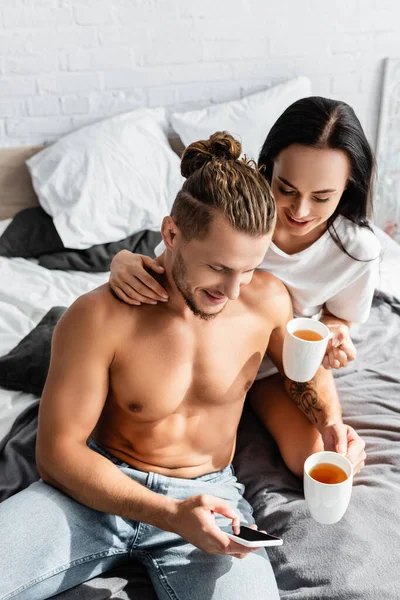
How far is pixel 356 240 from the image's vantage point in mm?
1606

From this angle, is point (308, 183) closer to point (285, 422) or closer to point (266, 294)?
point (266, 294)

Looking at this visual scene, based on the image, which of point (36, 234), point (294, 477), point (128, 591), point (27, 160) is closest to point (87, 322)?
point (128, 591)

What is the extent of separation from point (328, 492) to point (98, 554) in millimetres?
440

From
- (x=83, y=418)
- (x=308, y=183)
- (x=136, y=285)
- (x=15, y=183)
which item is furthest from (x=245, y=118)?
(x=83, y=418)

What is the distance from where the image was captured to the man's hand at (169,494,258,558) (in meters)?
1.12

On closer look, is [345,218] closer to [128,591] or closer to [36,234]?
[128,591]

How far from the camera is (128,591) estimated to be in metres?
1.25

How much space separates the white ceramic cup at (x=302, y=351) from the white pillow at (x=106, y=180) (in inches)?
49.6

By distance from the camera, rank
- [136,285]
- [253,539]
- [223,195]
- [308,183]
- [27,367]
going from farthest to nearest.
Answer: [27,367] → [308,183] → [136,285] → [223,195] → [253,539]

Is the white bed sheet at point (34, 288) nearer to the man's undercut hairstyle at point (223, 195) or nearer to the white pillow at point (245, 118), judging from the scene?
the white pillow at point (245, 118)

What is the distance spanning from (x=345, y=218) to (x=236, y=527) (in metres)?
0.81

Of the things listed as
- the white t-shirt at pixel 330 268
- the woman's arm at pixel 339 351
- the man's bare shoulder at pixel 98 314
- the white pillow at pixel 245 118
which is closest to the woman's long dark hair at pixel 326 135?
the white t-shirt at pixel 330 268

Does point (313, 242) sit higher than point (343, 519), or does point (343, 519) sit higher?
point (313, 242)

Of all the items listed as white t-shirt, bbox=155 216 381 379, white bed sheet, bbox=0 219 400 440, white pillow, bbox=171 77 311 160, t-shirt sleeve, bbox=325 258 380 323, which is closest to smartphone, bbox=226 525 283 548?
white t-shirt, bbox=155 216 381 379
